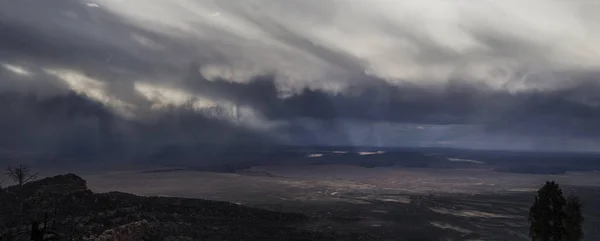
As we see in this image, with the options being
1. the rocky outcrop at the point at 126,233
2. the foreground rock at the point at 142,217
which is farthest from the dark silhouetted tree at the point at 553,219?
the rocky outcrop at the point at 126,233

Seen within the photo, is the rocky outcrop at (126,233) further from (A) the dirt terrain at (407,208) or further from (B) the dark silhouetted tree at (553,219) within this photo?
(B) the dark silhouetted tree at (553,219)

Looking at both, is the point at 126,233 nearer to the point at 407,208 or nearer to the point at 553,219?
the point at 553,219

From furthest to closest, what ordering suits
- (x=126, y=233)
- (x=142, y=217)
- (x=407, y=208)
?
(x=407, y=208)
(x=142, y=217)
(x=126, y=233)

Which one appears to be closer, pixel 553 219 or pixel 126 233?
pixel 553 219

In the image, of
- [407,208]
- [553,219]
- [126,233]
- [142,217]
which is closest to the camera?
[553,219]

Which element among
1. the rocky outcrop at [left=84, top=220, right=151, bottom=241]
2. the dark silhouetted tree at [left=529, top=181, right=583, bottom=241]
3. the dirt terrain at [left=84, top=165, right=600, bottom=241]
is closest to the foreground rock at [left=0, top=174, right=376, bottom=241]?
the rocky outcrop at [left=84, top=220, right=151, bottom=241]

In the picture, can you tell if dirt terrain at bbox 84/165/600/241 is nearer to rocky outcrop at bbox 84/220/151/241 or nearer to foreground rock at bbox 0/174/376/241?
foreground rock at bbox 0/174/376/241

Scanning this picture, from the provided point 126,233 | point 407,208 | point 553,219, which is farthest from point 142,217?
point 407,208

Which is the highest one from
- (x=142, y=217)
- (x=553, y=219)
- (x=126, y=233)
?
(x=553, y=219)

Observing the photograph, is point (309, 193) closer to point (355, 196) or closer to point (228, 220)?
point (355, 196)
